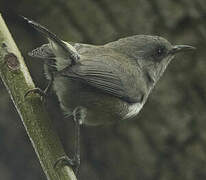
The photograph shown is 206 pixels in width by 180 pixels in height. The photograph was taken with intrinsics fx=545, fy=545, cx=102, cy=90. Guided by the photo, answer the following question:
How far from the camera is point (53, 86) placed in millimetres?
3881

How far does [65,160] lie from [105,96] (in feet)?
3.55

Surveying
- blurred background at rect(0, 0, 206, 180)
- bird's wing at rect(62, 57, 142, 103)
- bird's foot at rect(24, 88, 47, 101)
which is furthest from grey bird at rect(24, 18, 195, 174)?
blurred background at rect(0, 0, 206, 180)

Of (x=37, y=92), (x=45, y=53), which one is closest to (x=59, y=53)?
(x=45, y=53)

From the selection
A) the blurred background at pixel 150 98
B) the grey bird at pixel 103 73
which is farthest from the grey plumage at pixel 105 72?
the blurred background at pixel 150 98

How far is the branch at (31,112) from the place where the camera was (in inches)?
117

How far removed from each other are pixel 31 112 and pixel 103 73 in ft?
3.05

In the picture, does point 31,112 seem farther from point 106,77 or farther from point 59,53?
point 106,77

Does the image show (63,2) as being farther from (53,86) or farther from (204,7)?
(53,86)

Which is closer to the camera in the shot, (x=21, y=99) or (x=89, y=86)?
(x=21, y=99)

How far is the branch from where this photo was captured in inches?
117

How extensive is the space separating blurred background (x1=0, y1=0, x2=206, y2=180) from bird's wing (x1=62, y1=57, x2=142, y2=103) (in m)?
1.53

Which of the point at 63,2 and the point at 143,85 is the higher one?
the point at 63,2

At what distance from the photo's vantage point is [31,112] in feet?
10.2

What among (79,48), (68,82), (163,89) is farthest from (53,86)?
(163,89)
